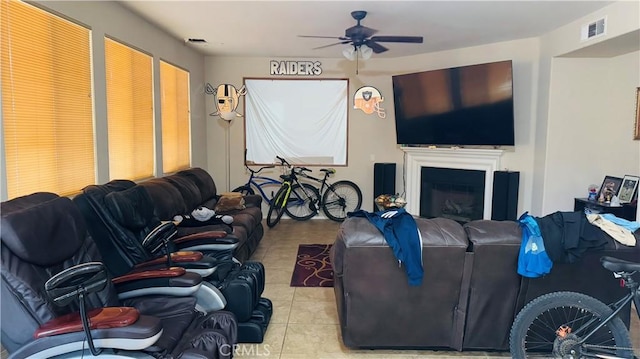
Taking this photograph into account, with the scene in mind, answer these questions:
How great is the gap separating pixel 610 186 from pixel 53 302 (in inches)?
211

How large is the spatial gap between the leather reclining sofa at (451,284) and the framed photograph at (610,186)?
2.55 meters

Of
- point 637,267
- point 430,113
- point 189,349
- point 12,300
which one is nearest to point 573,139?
point 430,113

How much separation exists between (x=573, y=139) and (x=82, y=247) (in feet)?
17.3

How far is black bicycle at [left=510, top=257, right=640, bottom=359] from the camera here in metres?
2.24

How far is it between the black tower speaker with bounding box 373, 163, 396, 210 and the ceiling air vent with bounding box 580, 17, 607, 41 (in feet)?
10.8

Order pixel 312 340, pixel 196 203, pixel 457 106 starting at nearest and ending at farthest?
pixel 312 340 → pixel 196 203 → pixel 457 106

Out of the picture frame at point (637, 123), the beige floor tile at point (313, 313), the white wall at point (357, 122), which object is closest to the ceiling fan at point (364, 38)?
the white wall at point (357, 122)

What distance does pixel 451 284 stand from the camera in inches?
103

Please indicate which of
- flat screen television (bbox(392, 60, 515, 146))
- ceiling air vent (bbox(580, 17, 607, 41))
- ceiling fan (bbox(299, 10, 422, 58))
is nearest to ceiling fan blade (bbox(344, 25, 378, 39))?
ceiling fan (bbox(299, 10, 422, 58))

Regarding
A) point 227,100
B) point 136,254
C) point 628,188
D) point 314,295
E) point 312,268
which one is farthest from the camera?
point 227,100

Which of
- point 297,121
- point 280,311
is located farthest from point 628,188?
point 297,121

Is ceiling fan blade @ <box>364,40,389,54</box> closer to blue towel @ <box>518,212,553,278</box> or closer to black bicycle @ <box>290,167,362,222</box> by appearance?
black bicycle @ <box>290,167,362,222</box>

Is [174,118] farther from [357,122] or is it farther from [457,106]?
[457,106]

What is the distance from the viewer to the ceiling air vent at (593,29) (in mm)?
4102
